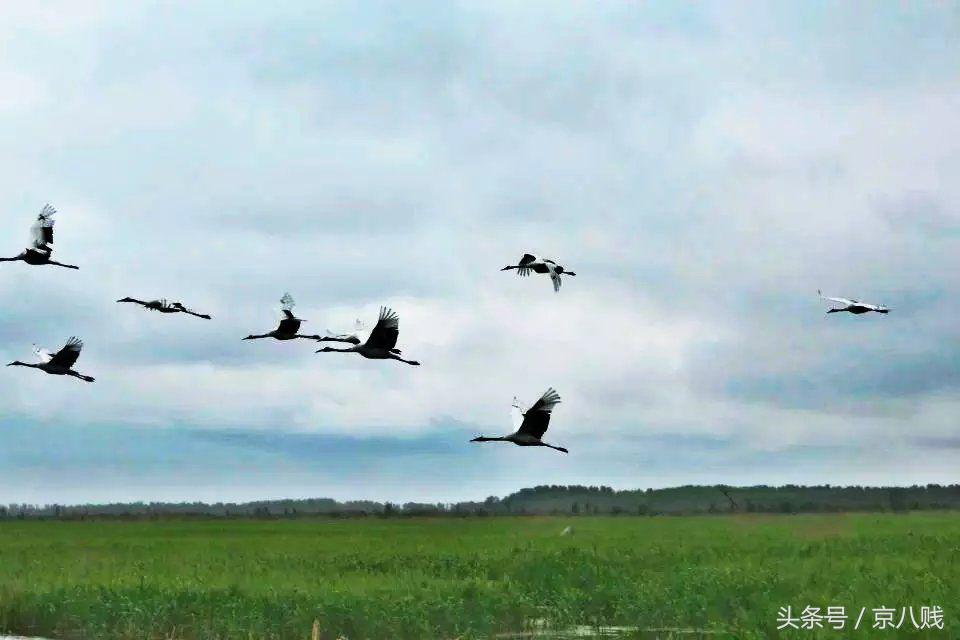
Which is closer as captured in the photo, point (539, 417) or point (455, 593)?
point (539, 417)

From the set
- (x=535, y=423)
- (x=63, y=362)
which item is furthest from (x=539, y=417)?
(x=63, y=362)

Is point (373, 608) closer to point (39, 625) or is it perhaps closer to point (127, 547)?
point (39, 625)

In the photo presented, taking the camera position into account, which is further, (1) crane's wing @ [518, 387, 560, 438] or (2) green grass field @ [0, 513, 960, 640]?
(2) green grass field @ [0, 513, 960, 640]

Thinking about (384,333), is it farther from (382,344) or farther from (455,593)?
(455,593)

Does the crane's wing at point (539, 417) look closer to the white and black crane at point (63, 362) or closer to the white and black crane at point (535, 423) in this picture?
the white and black crane at point (535, 423)

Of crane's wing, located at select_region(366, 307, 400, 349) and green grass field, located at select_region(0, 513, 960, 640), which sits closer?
crane's wing, located at select_region(366, 307, 400, 349)

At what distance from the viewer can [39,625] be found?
21219 mm

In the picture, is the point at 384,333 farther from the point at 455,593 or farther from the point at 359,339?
the point at 455,593

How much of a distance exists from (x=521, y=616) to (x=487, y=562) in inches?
285

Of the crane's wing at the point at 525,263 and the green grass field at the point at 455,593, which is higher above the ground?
the crane's wing at the point at 525,263

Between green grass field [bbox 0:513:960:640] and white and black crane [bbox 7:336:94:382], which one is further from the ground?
white and black crane [bbox 7:336:94:382]

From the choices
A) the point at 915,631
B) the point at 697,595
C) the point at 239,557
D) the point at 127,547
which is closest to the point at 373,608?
the point at 697,595

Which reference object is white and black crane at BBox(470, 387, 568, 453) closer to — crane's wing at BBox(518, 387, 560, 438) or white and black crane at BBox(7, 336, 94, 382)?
crane's wing at BBox(518, 387, 560, 438)

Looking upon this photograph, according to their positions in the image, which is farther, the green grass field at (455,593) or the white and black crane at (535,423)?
the green grass field at (455,593)
